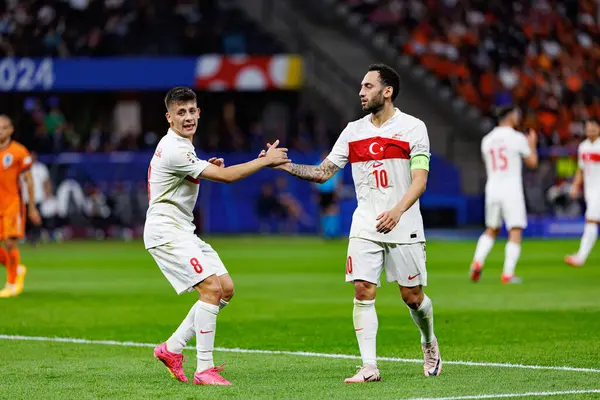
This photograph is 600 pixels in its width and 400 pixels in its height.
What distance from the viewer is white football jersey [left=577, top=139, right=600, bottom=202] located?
69.5 ft

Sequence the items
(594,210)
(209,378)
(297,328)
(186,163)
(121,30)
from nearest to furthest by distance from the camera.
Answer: (209,378)
(186,163)
(297,328)
(594,210)
(121,30)

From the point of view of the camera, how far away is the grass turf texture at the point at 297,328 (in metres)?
8.87

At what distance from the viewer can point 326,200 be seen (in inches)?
1232

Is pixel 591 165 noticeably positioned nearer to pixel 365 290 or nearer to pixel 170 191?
pixel 365 290

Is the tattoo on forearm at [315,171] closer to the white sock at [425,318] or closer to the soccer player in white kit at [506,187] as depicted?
the white sock at [425,318]

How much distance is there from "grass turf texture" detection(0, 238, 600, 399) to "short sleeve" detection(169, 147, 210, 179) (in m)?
1.55

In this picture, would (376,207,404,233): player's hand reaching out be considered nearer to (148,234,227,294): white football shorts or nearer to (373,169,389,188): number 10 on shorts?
(373,169,389,188): number 10 on shorts

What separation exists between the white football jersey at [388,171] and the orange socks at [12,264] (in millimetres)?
8321

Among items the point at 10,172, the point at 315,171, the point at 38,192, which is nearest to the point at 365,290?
the point at 315,171

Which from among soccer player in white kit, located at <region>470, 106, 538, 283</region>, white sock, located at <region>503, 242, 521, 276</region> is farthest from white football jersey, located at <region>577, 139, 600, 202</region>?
white sock, located at <region>503, 242, 521, 276</region>

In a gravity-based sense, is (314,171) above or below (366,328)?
above

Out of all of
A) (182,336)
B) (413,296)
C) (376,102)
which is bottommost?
(182,336)

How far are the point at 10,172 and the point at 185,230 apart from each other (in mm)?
7651

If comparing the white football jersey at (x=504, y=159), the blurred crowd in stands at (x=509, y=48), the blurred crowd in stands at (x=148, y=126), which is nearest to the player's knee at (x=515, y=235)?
the white football jersey at (x=504, y=159)
